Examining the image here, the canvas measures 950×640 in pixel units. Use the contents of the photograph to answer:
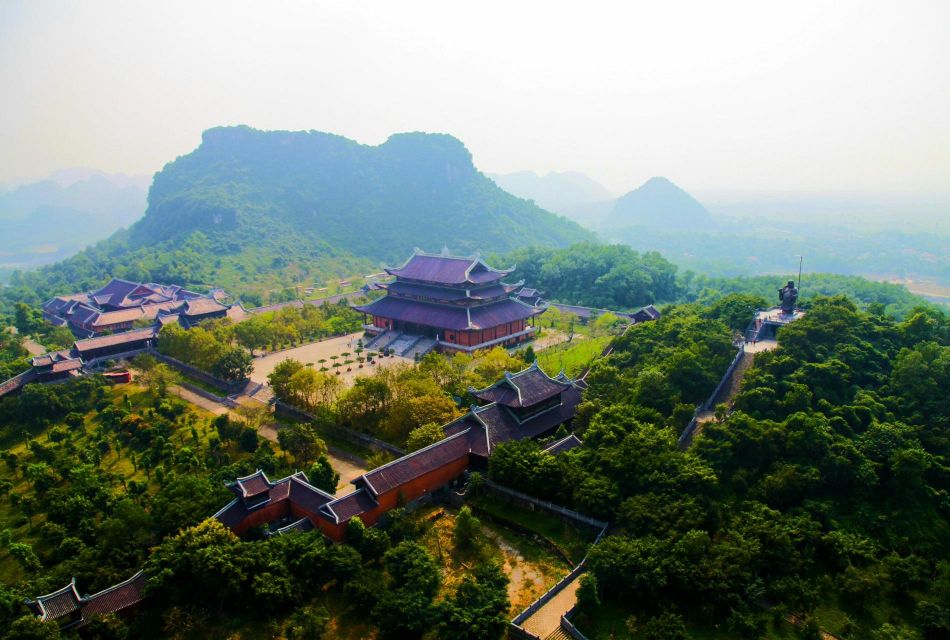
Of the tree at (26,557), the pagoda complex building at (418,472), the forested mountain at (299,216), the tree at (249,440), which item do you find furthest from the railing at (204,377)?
the forested mountain at (299,216)

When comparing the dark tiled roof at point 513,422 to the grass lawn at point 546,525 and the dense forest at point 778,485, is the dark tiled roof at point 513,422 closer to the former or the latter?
the dense forest at point 778,485

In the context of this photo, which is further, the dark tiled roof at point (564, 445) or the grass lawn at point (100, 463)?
the dark tiled roof at point (564, 445)

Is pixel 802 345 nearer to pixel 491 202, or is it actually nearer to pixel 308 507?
pixel 308 507

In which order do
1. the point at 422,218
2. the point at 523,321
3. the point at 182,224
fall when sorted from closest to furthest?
1. the point at 523,321
2. the point at 182,224
3. the point at 422,218

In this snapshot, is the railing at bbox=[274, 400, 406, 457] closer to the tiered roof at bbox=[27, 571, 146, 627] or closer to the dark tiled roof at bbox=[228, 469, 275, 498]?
the dark tiled roof at bbox=[228, 469, 275, 498]

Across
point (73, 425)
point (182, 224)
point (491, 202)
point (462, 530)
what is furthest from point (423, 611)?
point (491, 202)

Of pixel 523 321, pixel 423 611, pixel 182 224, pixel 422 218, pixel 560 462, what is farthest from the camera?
pixel 422 218
